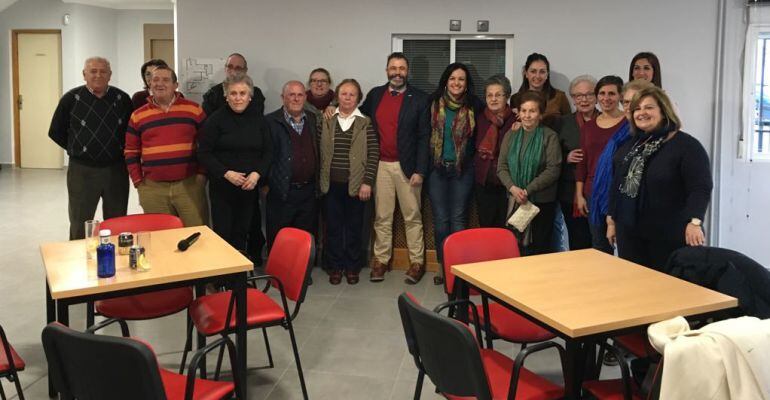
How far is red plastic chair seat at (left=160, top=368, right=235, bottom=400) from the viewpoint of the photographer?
210 centimetres

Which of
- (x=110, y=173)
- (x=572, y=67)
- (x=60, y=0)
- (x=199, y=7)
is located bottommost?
(x=110, y=173)

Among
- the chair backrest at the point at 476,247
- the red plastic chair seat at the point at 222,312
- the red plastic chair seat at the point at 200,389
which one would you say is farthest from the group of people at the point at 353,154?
the red plastic chair seat at the point at 200,389

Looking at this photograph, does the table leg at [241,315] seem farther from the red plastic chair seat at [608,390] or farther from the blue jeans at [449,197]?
the blue jeans at [449,197]

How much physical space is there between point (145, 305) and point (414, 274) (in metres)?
2.34

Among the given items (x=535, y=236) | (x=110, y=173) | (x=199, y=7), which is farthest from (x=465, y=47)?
(x=110, y=173)

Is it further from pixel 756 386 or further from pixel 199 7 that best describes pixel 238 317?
pixel 199 7

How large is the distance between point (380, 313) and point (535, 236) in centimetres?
117

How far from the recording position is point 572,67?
525cm

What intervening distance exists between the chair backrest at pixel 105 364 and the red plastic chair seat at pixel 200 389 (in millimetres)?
290

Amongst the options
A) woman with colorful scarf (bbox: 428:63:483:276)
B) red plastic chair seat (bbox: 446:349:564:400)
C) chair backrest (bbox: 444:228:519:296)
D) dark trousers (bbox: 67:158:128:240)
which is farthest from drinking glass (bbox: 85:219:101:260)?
woman with colorful scarf (bbox: 428:63:483:276)

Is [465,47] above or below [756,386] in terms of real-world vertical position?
above

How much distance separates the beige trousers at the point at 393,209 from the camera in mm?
4879

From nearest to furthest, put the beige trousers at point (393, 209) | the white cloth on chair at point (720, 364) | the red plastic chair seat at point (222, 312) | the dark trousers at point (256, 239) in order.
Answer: the white cloth on chair at point (720, 364)
the red plastic chair seat at point (222, 312)
the beige trousers at point (393, 209)
the dark trousers at point (256, 239)

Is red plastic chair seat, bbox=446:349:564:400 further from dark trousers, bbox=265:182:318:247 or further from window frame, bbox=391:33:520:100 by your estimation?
window frame, bbox=391:33:520:100
